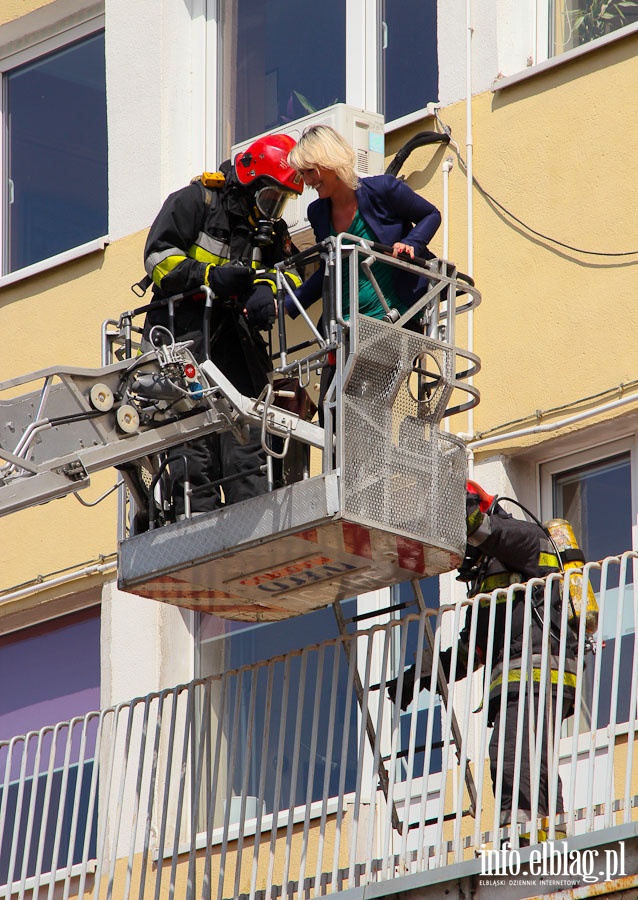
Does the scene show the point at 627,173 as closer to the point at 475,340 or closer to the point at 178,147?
the point at 475,340

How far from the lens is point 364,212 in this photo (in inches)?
414

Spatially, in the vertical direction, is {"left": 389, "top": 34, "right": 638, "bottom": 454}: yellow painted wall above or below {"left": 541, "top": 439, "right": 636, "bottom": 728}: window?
above

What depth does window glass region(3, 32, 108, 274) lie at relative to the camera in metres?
14.7

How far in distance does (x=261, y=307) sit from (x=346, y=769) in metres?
2.32

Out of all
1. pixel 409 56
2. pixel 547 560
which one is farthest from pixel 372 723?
pixel 409 56

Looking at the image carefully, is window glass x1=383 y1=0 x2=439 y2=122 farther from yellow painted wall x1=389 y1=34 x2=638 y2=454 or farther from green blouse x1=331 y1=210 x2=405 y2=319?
green blouse x1=331 y1=210 x2=405 y2=319

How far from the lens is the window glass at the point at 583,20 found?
12.2m

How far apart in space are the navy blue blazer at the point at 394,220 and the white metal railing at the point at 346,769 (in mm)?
1514

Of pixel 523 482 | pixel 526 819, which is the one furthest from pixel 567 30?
pixel 526 819

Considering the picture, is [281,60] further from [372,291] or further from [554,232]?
[372,291]

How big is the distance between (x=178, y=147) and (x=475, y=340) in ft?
9.39

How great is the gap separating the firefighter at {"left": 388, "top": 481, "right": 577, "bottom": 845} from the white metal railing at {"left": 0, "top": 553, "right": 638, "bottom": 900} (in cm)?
4

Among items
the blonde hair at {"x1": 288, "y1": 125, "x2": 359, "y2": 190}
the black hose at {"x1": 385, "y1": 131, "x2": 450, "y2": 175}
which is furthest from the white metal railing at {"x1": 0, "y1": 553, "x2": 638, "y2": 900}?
the black hose at {"x1": 385, "y1": 131, "x2": 450, "y2": 175}

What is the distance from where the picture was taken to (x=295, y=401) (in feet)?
34.9
